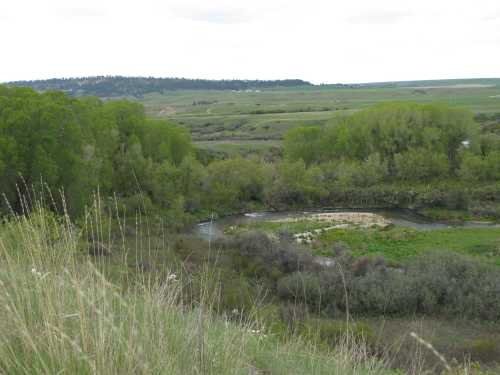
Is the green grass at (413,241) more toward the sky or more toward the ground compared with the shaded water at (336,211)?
more toward the sky

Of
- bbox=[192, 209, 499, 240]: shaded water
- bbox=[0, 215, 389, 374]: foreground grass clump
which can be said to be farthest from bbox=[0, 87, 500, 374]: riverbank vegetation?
bbox=[192, 209, 499, 240]: shaded water

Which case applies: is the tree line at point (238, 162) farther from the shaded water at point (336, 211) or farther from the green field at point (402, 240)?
the green field at point (402, 240)

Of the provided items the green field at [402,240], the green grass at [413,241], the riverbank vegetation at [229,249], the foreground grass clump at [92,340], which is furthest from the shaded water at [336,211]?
the foreground grass clump at [92,340]

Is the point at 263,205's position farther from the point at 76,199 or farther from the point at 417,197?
the point at 76,199

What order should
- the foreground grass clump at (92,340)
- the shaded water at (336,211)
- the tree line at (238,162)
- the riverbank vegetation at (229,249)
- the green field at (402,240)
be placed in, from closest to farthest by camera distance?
1. the foreground grass clump at (92,340)
2. the riverbank vegetation at (229,249)
3. the tree line at (238,162)
4. the green field at (402,240)
5. the shaded water at (336,211)

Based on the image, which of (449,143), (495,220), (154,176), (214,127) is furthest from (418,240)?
(214,127)

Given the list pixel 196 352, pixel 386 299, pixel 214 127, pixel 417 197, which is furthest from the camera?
pixel 214 127

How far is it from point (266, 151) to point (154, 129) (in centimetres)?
3007

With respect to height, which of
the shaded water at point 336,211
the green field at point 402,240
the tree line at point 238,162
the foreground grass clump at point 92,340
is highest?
the foreground grass clump at point 92,340

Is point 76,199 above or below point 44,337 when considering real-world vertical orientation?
below

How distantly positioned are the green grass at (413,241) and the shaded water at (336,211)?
3564 millimetres

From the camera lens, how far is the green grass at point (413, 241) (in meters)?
32.6

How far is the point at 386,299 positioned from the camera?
21.2 m

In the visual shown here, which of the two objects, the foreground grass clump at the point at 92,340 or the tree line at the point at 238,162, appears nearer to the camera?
the foreground grass clump at the point at 92,340
